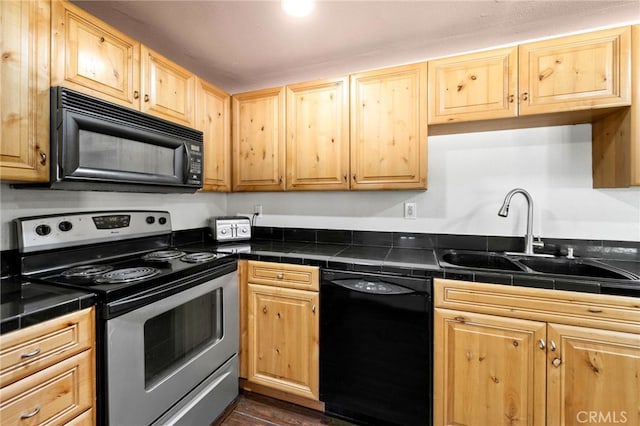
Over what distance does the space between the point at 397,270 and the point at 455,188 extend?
88 cm

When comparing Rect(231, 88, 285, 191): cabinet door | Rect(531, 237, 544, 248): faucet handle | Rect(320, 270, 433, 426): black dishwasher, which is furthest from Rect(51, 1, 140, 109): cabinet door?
Rect(531, 237, 544, 248): faucet handle

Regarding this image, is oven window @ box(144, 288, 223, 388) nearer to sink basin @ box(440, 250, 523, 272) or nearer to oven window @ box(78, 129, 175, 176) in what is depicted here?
oven window @ box(78, 129, 175, 176)

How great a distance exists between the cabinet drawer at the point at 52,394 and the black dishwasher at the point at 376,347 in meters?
1.08

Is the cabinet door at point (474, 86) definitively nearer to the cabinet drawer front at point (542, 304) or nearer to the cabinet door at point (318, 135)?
the cabinet door at point (318, 135)

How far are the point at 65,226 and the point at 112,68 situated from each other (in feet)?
2.77

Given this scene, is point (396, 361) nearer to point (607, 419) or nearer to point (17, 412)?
point (607, 419)

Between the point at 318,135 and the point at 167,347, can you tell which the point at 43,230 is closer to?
the point at 167,347

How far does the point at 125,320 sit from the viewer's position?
1.11 meters

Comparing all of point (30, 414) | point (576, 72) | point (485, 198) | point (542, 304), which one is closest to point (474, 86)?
point (576, 72)

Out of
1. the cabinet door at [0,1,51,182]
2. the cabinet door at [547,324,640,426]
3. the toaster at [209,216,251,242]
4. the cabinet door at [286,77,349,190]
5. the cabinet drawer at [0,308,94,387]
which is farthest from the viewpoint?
the toaster at [209,216,251,242]

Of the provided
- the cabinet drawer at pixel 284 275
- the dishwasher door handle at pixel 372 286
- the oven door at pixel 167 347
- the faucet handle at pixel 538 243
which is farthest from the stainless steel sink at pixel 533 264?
the oven door at pixel 167 347

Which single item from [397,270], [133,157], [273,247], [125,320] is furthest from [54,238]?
[397,270]

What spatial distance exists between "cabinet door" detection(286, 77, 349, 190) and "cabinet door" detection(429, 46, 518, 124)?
580mm

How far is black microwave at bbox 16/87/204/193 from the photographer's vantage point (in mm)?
1158
